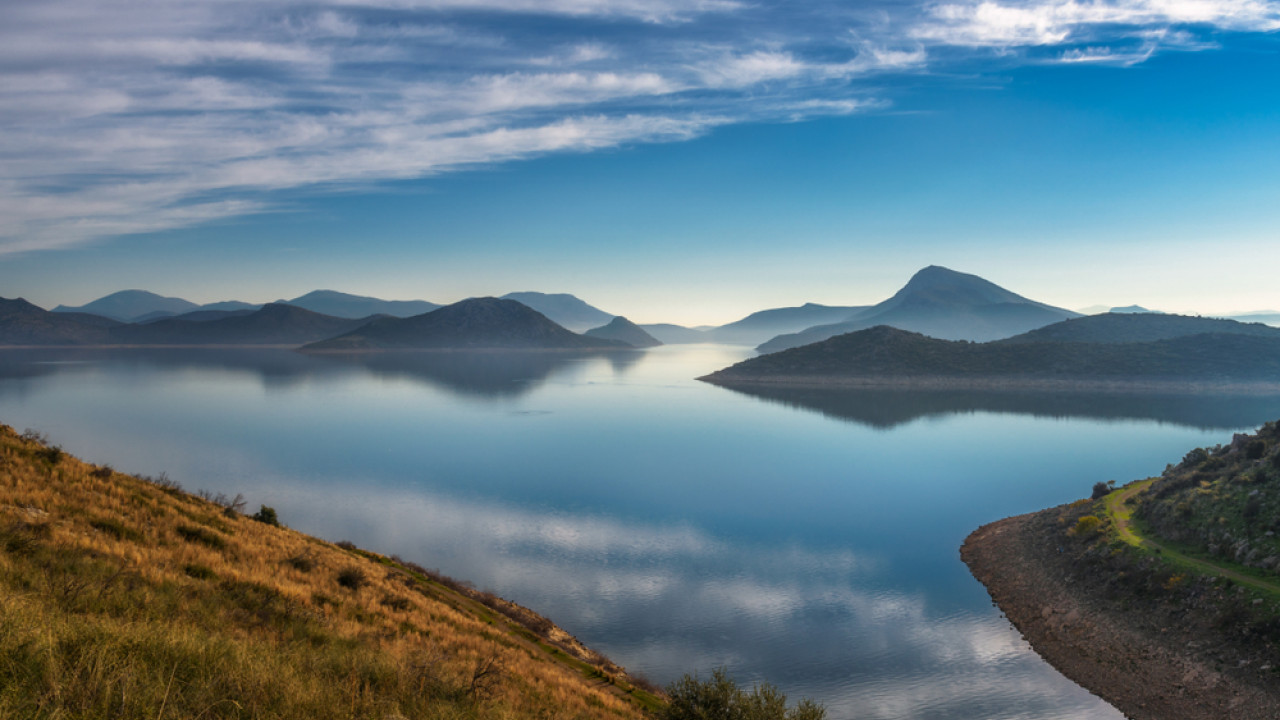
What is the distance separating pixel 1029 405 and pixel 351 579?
9725 cm

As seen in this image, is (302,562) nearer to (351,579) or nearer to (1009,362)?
(351,579)

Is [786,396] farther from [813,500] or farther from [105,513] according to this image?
[105,513]

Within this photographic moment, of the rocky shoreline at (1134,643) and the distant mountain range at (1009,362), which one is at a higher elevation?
the distant mountain range at (1009,362)

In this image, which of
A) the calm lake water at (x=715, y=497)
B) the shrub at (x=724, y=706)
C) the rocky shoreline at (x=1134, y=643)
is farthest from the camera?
the calm lake water at (x=715, y=497)

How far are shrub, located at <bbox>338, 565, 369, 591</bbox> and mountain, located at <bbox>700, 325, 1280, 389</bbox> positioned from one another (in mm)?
112655

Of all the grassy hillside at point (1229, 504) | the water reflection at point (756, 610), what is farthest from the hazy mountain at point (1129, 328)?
the water reflection at point (756, 610)

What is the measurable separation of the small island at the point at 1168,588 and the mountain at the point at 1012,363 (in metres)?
94.4

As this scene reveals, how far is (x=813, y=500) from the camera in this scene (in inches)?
1459

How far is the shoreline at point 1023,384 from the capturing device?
106438 mm

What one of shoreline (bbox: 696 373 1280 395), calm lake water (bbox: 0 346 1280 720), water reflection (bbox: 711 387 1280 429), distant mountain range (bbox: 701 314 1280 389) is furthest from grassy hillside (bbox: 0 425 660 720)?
distant mountain range (bbox: 701 314 1280 389)

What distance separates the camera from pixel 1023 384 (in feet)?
371

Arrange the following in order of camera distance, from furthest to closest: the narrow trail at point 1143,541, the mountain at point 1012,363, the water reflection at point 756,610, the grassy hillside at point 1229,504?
the mountain at point 1012,363 → the grassy hillside at point 1229,504 → the narrow trail at point 1143,541 → the water reflection at point 756,610

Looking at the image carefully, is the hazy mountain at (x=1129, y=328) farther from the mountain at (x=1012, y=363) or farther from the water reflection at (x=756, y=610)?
the water reflection at (x=756, y=610)

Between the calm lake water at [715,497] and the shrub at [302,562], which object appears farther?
the calm lake water at [715,497]
